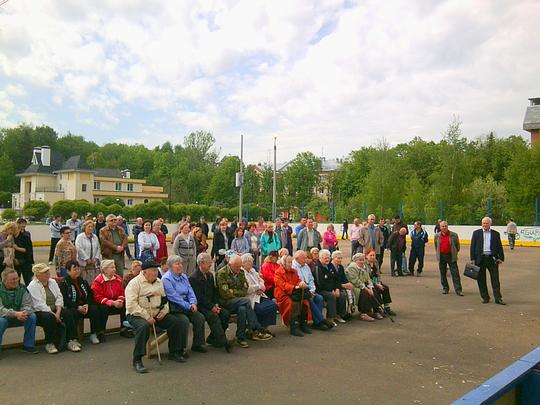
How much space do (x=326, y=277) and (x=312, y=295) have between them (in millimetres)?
622

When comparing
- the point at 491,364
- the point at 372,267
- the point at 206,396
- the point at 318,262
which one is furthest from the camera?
the point at 372,267

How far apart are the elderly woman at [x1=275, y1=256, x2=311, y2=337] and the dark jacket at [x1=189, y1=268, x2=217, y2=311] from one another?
1.26m

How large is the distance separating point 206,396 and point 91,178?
76055 millimetres

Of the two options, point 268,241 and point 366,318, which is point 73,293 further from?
point 268,241

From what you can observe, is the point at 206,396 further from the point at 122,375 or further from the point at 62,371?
the point at 62,371

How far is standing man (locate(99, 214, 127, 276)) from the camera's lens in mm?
9719

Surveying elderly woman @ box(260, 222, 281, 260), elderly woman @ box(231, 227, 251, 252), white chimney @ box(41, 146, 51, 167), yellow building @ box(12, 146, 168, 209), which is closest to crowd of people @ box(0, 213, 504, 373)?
elderly woman @ box(231, 227, 251, 252)

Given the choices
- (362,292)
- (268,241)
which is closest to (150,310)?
(362,292)

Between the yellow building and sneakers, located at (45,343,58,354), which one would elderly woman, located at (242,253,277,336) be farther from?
the yellow building

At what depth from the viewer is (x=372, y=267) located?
9672 mm

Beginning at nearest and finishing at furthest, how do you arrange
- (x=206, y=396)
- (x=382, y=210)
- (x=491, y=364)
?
1. (x=206, y=396)
2. (x=491, y=364)
3. (x=382, y=210)

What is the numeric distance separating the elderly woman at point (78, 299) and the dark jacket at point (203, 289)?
1514 millimetres

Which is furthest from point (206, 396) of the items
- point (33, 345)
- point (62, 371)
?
point (33, 345)

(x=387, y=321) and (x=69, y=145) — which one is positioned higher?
(x=69, y=145)
